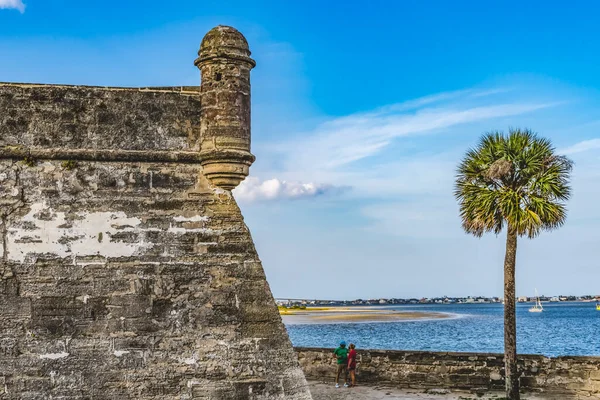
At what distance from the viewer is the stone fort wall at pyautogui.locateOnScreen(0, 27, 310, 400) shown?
712cm

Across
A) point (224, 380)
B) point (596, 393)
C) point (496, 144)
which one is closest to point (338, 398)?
point (596, 393)

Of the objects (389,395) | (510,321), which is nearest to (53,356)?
(389,395)

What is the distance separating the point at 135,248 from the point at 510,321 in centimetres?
774

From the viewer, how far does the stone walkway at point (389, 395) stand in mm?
12859

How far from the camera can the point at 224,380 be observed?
23.7ft

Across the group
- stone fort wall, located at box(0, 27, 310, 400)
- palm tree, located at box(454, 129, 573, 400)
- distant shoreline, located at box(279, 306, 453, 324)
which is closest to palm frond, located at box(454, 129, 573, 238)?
palm tree, located at box(454, 129, 573, 400)

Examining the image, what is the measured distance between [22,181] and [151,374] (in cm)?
227

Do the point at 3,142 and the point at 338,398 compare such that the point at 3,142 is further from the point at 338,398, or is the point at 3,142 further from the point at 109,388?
the point at 338,398

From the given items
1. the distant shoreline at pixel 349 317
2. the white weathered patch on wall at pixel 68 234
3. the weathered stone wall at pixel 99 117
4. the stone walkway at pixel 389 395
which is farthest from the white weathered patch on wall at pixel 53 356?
the distant shoreline at pixel 349 317

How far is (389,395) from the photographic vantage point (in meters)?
13.1

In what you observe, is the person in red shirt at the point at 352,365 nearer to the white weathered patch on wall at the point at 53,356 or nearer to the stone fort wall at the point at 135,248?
the stone fort wall at the point at 135,248

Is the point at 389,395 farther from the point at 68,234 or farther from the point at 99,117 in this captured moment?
the point at 99,117

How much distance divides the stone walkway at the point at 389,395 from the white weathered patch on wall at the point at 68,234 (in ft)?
22.4

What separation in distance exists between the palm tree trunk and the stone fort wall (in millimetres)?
6123
